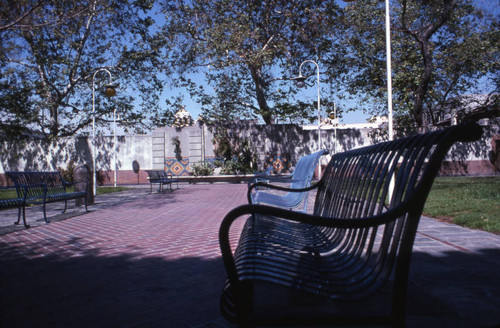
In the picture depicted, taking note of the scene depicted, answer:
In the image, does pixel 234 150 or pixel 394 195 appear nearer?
pixel 394 195

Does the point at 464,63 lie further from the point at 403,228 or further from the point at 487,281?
the point at 403,228

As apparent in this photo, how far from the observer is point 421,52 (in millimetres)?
16906

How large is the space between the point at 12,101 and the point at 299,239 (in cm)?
2591

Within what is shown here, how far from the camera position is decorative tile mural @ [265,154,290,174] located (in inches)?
920

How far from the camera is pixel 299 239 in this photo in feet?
7.86

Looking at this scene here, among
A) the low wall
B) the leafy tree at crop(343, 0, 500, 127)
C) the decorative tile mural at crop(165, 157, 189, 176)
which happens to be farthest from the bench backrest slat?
the decorative tile mural at crop(165, 157, 189, 176)

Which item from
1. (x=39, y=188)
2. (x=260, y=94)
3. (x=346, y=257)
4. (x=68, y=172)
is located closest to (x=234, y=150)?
(x=260, y=94)

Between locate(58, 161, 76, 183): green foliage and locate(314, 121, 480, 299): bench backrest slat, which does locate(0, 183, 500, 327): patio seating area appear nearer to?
locate(314, 121, 480, 299): bench backrest slat

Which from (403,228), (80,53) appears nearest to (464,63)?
(403,228)

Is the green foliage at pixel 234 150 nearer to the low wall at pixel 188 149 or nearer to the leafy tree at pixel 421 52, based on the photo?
the low wall at pixel 188 149

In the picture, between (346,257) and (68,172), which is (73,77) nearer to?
(68,172)

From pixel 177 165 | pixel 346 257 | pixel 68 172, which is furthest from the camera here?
pixel 177 165

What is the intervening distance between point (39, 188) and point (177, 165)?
16289mm

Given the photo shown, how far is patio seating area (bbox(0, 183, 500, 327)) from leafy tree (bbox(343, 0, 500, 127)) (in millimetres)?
12759
